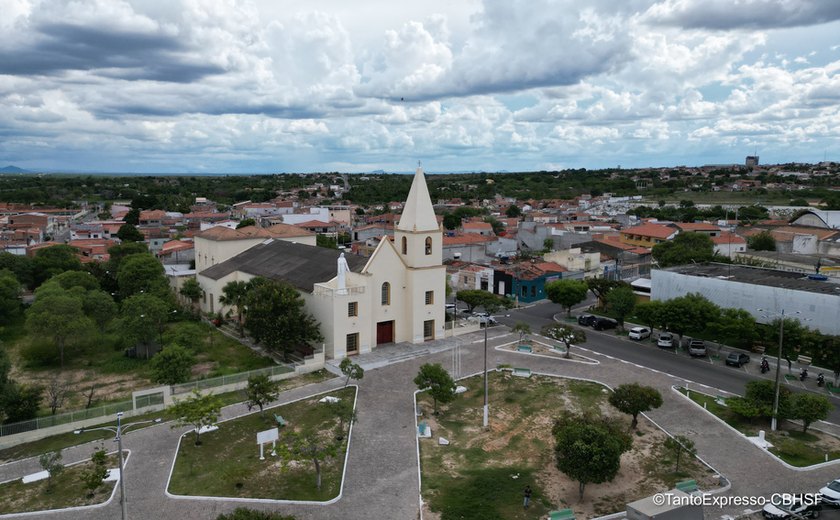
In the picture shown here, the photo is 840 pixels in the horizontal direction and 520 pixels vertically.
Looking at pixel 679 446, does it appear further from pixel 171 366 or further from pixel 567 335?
pixel 171 366

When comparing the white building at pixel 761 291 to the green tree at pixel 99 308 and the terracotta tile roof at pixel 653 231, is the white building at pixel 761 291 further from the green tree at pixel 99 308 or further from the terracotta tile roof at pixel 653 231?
the green tree at pixel 99 308

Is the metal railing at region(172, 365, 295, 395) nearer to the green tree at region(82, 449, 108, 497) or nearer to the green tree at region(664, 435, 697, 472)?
the green tree at region(82, 449, 108, 497)

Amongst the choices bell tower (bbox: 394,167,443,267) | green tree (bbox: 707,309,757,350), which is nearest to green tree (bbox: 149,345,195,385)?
bell tower (bbox: 394,167,443,267)

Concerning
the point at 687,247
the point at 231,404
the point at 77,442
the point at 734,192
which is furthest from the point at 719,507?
the point at 734,192

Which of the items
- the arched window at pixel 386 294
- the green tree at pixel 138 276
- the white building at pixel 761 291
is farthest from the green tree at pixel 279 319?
the white building at pixel 761 291

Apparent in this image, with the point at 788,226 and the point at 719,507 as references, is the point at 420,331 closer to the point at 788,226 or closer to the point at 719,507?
the point at 719,507

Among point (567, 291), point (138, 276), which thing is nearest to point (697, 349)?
point (567, 291)
